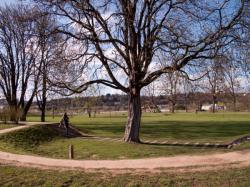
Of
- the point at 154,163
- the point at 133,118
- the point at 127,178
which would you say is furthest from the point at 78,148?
the point at 127,178

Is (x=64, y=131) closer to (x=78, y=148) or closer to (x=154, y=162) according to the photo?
(x=78, y=148)

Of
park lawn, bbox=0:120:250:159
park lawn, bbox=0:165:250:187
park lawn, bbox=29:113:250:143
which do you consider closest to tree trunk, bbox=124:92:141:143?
park lawn, bbox=0:120:250:159

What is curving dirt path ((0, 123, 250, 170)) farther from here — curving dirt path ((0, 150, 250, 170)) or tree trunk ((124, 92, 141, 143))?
tree trunk ((124, 92, 141, 143))

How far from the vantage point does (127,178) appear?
11578 millimetres

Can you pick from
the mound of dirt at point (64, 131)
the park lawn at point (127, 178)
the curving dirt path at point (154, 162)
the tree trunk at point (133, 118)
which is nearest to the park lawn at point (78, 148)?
the mound of dirt at point (64, 131)

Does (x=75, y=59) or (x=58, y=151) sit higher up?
(x=75, y=59)

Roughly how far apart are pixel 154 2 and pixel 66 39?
595 centimetres

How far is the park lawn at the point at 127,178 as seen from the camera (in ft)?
35.6

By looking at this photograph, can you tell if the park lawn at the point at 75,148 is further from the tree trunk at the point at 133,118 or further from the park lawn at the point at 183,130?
the park lawn at the point at 183,130

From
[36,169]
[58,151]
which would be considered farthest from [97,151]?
[36,169]

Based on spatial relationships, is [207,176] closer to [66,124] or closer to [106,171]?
[106,171]

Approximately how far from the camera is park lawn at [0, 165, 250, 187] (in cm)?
1085

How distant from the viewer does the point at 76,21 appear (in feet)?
72.1

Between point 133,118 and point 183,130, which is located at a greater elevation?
point 133,118
